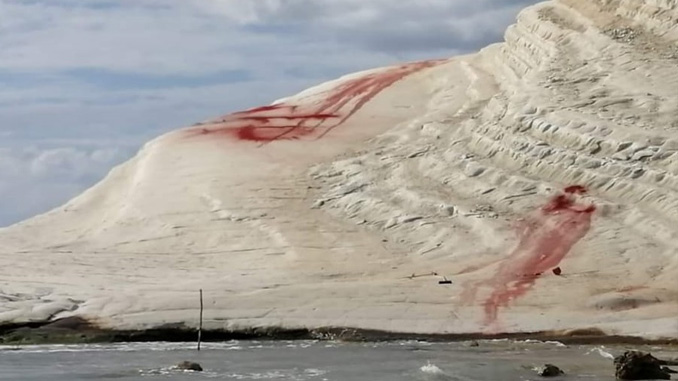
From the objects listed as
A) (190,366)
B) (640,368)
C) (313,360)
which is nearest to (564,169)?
(313,360)

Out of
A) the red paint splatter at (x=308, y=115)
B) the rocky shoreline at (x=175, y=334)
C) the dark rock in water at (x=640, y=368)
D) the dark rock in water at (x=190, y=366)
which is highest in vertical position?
the red paint splatter at (x=308, y=115)

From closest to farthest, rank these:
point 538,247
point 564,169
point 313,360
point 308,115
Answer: point 313,360, point 538,247, point 564,169, point 308,115

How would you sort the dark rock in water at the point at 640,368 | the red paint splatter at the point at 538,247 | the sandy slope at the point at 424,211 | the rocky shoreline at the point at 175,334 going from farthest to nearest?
the red paint splatter at the point at 538,247 → the sandy slope at the point at 424,211 → the rocky shoreline at the point at 175,334 → the dark rock in water at the point at 640,368

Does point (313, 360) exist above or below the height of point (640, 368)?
above

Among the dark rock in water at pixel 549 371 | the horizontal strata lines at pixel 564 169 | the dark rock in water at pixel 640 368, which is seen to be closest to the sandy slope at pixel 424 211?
the horizontal strata lines at pixel 564 169

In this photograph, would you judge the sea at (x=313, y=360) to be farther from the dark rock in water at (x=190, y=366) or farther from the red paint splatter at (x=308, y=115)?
the red paint splatter at (x=308, y=115)

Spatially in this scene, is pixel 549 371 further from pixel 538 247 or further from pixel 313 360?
pixel 538 247
